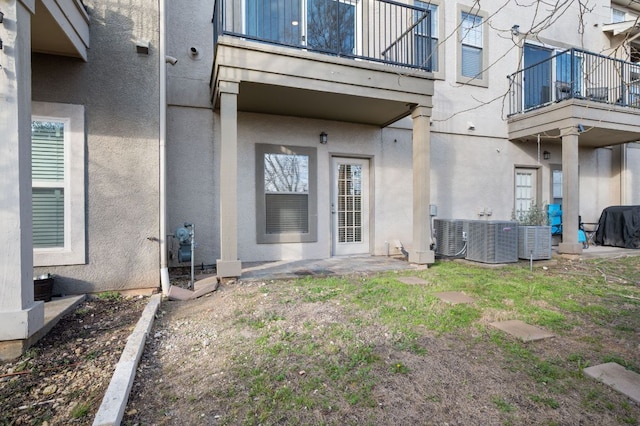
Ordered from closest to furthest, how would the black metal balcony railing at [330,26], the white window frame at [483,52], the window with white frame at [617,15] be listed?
the black metal balcony railing at [330,26] → the white window frame at [483,52] → the window with white frame at [617,15]

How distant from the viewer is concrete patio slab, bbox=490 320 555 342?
2.77 metres

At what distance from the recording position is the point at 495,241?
6012 millimetres

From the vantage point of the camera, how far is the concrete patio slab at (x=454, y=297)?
12.2 ft

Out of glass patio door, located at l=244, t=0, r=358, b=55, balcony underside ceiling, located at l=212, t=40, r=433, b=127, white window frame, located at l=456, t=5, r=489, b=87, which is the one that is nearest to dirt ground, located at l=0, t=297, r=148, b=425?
balcony underside ceiling, located at l=212, t=40, r=433, b=127

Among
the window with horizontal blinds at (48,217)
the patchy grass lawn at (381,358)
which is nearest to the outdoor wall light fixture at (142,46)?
the window with horizontal blinds at (48,217)

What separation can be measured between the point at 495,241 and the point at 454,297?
9.04 feet

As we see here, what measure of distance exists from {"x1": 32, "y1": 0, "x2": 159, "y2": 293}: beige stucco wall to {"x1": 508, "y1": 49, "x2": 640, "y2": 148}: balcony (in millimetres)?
6606

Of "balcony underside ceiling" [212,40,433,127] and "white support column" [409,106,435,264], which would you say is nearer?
"balcony underside ceiling" [212,40,433,127]

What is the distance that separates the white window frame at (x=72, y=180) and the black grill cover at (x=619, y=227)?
36.7 feet

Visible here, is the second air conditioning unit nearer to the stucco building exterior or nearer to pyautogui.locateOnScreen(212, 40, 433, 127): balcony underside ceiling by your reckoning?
the stucco building exterior

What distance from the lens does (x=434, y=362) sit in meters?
2.38

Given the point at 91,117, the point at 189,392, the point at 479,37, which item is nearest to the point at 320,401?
the point at 189,392

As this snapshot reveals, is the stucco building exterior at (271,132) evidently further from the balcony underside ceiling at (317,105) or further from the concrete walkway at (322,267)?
the concrete walkway at (322,267)

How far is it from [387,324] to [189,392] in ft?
5.81
